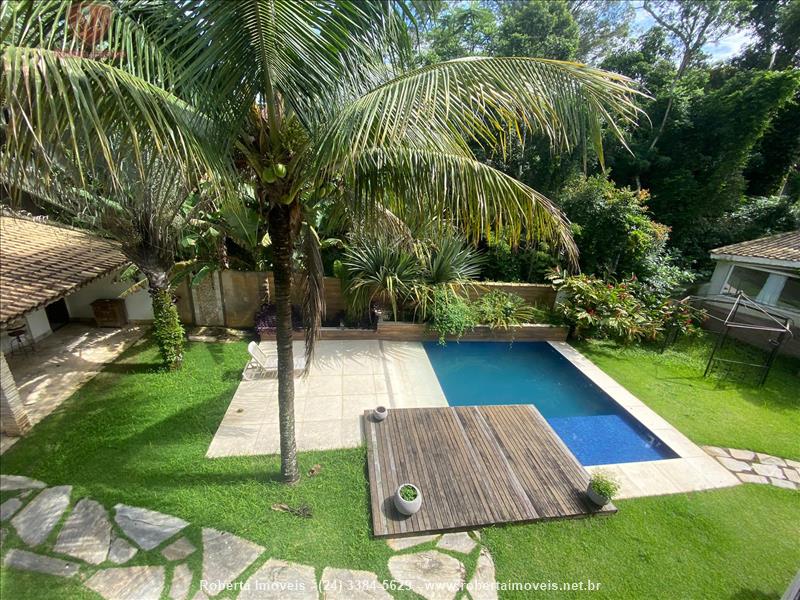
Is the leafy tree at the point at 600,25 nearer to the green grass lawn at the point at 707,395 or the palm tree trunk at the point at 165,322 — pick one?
Result: the green grass lawn at the point at 707,395

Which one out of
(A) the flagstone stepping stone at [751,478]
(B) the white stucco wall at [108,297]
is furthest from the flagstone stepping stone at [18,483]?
(A) the flagstone stepping stone at [751,478]

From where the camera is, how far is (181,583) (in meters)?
3.72

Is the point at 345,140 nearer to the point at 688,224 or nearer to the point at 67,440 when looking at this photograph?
the point at 67,440

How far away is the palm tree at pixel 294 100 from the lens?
2.37 metres

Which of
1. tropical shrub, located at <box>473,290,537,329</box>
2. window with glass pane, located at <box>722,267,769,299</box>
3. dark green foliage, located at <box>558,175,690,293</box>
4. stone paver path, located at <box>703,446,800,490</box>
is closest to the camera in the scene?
stone paver path, located at <box>703,446,800,490</box>

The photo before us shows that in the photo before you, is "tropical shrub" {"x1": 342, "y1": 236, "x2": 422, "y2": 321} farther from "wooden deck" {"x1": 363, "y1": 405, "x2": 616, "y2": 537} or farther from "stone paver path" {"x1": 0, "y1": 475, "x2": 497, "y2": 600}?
"stone paver path" {"x1": 0, "y1": 475, "x2": 497, "y2": 600}

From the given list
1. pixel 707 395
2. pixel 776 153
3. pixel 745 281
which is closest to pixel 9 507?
pixel 707 395

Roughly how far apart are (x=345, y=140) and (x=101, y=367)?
8.84 metres

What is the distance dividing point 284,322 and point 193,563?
2.96 meters

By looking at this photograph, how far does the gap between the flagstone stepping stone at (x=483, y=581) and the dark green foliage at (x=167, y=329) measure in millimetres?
7396

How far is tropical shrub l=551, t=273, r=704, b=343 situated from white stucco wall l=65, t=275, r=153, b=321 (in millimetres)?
12776

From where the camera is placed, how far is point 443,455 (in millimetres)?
5512

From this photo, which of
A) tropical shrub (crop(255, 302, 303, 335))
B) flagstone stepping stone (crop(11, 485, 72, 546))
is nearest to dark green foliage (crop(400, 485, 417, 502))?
flagstone stepping stone (crop(11, 485, 72, 546))

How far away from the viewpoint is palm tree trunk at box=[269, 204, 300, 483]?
148 inches
